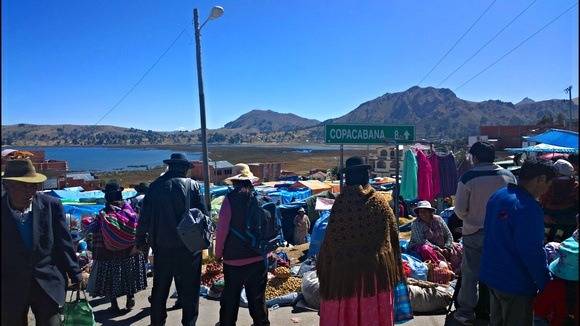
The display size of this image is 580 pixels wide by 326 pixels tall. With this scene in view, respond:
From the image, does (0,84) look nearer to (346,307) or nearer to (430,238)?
(346,307)

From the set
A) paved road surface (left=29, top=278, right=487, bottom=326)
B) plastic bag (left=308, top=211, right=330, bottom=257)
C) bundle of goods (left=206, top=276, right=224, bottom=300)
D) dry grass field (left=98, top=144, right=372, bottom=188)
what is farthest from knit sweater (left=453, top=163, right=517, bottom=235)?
dry grass field (left=98, top=144, right=372, bottom=188)

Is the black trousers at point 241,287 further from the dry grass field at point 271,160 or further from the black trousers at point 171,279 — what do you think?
the dry grass field at point 271,160

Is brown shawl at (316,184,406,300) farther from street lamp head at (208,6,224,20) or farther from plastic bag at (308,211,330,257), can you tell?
street lamp head at (208,6,224,20)

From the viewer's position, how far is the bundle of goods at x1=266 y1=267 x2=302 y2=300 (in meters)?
4.83

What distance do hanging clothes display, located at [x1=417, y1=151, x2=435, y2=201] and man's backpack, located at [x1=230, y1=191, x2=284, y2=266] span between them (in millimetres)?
4080

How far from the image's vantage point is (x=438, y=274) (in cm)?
490

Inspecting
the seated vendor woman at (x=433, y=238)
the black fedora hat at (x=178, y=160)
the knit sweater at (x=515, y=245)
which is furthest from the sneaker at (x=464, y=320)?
the black fedora hat at (x=178, y=160)

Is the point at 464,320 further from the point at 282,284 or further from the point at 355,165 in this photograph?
the point at 282,284

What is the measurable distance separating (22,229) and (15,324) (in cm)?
61

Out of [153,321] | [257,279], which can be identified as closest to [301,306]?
[257,279]

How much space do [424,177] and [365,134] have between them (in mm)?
2304

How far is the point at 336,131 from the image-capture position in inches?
197

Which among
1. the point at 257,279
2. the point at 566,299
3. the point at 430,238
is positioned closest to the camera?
the point at 566,299

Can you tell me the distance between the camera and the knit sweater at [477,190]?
350 centimetres
